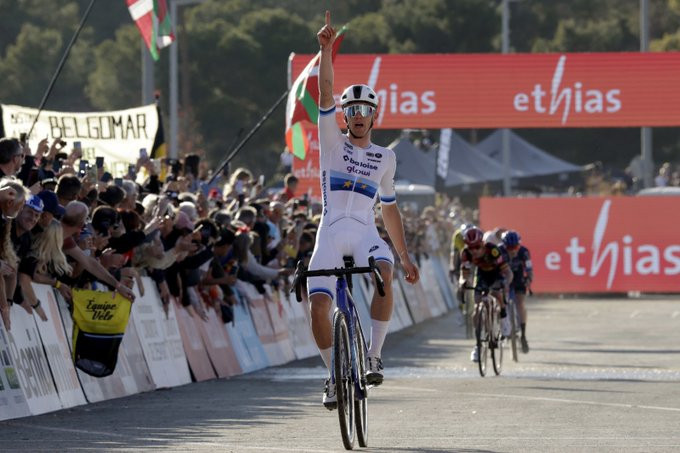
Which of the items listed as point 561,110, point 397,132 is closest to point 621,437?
point 561,110

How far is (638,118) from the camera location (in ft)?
125

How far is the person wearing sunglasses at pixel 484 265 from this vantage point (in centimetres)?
2236

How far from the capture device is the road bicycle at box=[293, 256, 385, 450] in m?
11.3

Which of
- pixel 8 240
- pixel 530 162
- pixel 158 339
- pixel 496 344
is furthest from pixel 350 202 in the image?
pixel 530 162

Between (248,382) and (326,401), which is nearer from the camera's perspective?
Result: (326,401)

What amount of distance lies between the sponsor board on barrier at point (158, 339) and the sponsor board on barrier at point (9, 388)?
10.1ft

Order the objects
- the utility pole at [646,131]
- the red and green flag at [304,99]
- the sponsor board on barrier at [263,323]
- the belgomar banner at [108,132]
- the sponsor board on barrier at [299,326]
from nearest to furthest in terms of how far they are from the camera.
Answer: the sponsor board on barrier at [263,323], the sponsor board on barrier at [299,326], the belgomar banner at [108,132], the red and green flag at [304,99], the utility pole at [646,131]

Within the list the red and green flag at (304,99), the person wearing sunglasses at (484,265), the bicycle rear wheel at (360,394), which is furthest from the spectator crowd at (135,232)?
the bicycle rear wheel at (360,394)

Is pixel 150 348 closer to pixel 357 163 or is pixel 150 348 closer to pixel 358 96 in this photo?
pixel 357 163

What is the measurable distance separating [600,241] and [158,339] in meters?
28.3

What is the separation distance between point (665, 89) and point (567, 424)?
2514 cm

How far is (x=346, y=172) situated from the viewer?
12.3m

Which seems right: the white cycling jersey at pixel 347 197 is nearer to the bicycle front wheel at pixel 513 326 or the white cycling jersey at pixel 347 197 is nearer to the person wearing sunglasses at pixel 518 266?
the bicycle front wheel at pixel 513 326

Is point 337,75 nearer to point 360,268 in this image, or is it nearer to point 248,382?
point 248,382
